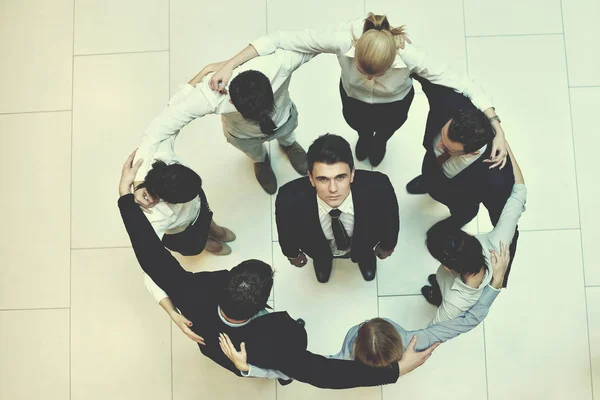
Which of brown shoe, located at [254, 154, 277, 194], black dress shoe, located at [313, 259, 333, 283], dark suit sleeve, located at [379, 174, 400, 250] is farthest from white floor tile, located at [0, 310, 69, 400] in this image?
dark suit sleeve, located at [379, 174, 400, 250]

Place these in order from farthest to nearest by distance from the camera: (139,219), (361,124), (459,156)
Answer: (361,124) → (459,156) → (139,219)

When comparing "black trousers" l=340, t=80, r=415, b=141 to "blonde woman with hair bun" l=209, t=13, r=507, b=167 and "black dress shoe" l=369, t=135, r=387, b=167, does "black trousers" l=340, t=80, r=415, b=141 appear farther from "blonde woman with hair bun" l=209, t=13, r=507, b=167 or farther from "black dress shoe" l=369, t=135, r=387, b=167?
"black dress shoe" l=369, t=135, r=387, b=167

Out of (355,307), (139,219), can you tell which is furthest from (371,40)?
(355,307)

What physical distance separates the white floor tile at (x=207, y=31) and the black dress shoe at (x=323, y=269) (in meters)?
1.43

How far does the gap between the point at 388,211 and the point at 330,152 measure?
15.7 inches

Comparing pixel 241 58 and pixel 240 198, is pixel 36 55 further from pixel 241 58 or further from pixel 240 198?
pixel 241 58

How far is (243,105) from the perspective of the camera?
188 cm

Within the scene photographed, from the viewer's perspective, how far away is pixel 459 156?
6.57 ft

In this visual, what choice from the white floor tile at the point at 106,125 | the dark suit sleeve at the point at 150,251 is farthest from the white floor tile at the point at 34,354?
the dark suit sleeve at the point at 150,251

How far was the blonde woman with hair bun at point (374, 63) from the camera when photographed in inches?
70.2

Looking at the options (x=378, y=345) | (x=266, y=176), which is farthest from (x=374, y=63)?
(x=266, y=176)

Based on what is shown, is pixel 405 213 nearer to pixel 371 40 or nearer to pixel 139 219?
pixel 371 40

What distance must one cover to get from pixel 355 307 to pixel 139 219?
4.57 feet

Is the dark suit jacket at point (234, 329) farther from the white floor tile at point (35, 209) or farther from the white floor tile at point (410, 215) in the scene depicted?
the white floor tile at point (35, 209)
